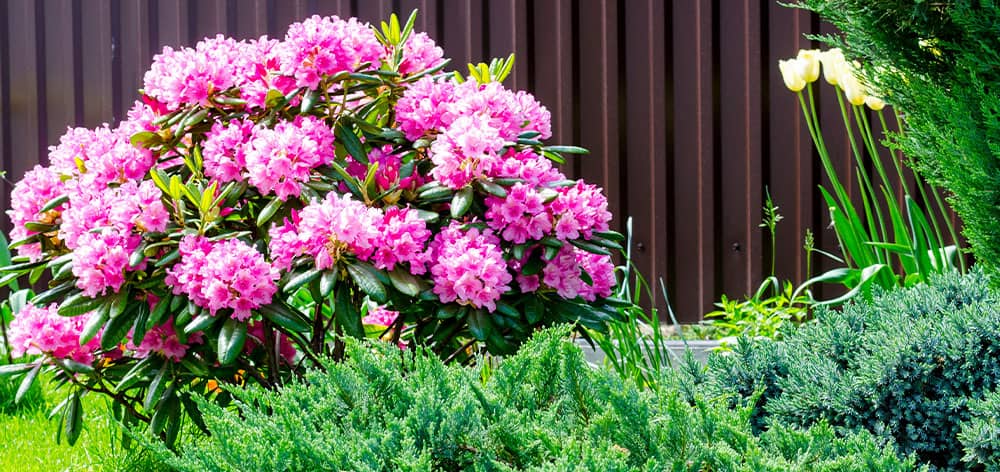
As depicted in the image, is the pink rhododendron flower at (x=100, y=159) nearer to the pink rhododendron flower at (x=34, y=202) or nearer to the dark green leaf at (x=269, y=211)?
the pink rhododendron flower at (x=34, y=202)

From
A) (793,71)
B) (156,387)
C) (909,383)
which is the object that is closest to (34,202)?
(156,387)

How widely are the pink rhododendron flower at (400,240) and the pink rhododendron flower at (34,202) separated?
90cm

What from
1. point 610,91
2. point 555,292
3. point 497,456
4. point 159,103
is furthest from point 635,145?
point 497,456

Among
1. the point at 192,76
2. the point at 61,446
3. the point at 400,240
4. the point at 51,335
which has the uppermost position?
the point at 192,76

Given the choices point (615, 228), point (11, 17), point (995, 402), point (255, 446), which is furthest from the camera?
point (11, 17)

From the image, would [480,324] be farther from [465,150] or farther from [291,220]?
[291,220]

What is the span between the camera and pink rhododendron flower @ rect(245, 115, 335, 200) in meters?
2.03

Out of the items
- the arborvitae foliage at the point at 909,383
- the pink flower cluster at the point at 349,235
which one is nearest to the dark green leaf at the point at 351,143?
the pink flower cluster at the point at 349,235

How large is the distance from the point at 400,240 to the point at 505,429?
2.29 feet

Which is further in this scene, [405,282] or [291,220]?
[291,220]

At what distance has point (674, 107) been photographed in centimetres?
440

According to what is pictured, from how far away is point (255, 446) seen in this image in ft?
4.50

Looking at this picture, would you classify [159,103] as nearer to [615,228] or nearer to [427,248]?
[427,248]

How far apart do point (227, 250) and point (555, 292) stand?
776mm
